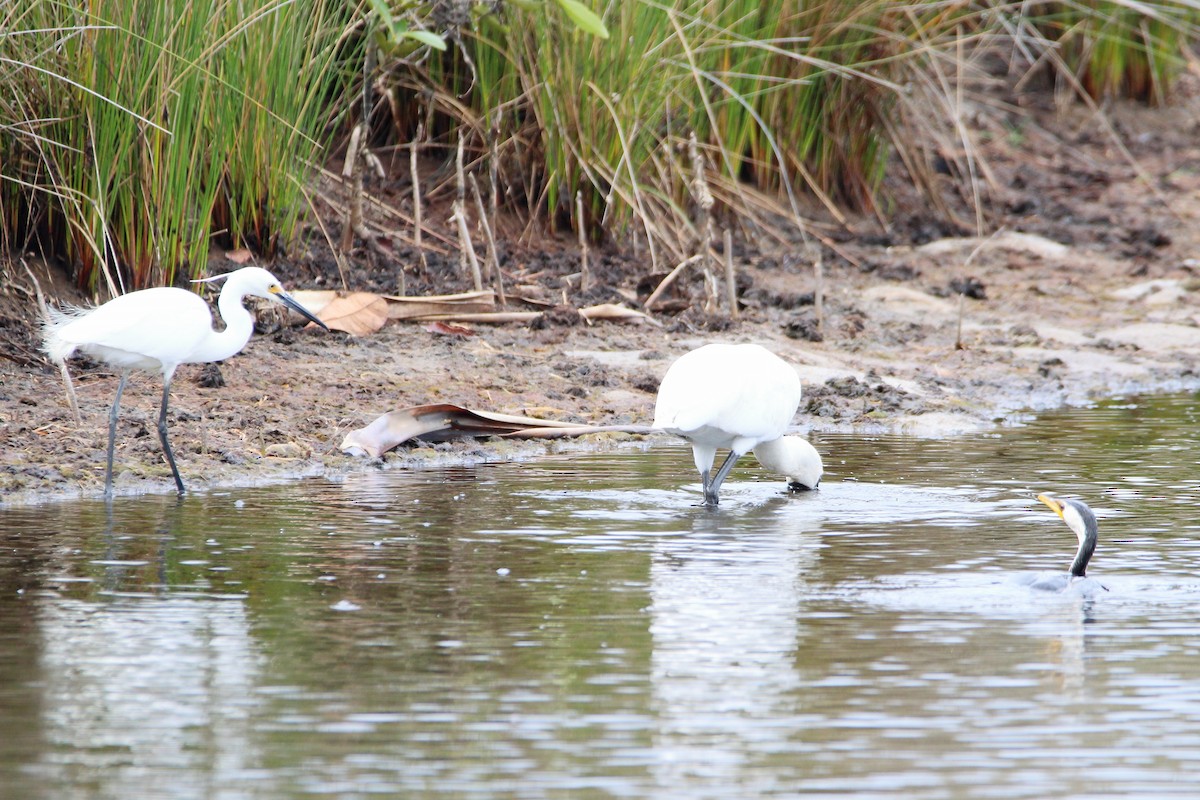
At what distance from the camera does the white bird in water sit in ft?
21.9

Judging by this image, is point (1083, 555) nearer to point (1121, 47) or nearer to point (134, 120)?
point (134, 120)

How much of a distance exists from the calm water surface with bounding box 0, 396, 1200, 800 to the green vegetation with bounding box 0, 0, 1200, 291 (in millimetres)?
2075

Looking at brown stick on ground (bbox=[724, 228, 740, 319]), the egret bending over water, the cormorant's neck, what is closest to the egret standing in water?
the cormorant's neck

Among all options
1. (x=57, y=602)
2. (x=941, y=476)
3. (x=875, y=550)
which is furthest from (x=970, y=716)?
(x=941, y=476)

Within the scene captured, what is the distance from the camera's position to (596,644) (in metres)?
4.44

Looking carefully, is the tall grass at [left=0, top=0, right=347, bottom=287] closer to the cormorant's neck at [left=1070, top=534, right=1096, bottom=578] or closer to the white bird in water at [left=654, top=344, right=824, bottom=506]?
the white bird in water at [left=654, top=344, right=824, bottom=506]

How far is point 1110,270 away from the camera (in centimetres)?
1315

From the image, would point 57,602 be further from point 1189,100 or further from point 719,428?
point 1189,100

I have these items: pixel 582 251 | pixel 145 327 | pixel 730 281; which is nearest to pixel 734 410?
pixel 145 327

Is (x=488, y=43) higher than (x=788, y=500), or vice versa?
(x=488, y=43)

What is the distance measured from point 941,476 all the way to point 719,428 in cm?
103

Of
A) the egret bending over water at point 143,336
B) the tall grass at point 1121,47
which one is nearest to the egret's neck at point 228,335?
the egret bending over water at point 143,336

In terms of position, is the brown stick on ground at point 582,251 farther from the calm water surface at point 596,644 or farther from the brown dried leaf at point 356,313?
the calm water surface at point 596,644

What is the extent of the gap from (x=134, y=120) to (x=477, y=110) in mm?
3355
